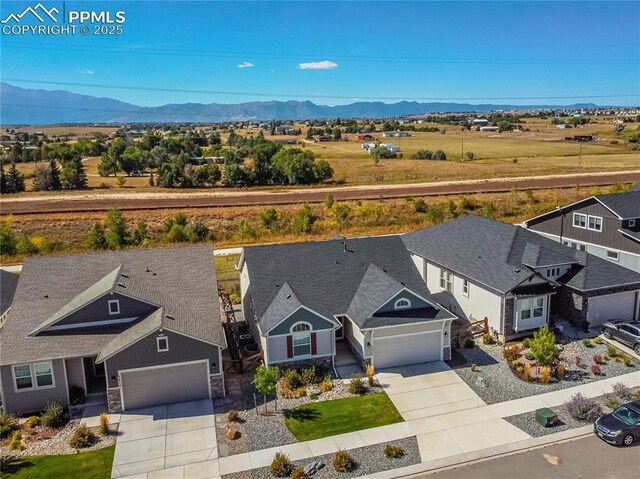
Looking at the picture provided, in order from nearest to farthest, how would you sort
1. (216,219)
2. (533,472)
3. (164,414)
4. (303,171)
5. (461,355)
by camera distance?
(533,472)
(164,414)
(461,355)
(216,219)
(303,171)

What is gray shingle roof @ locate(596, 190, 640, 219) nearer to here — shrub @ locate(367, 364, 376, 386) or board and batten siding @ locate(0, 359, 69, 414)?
shrub @ locate(367, 364, 376, 386)

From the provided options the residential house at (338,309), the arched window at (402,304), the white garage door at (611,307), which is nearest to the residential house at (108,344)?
the residential house at (338,309)

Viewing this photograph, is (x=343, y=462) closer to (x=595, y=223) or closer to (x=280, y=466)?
(x=280, y=466)

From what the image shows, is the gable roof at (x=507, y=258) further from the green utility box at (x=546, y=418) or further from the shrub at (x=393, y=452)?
the shrub at (x=393, y=452)

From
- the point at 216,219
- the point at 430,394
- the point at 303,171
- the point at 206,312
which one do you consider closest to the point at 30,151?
the point at 303,171

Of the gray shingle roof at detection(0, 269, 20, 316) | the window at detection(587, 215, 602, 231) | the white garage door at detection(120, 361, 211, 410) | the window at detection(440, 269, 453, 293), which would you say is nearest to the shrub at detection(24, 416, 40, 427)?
the white garage door at detection(120, 361, 211, 410)

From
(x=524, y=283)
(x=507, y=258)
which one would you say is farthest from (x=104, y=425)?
(x=507, y=258)

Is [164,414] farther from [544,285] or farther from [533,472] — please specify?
[544,285]
